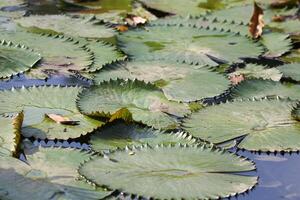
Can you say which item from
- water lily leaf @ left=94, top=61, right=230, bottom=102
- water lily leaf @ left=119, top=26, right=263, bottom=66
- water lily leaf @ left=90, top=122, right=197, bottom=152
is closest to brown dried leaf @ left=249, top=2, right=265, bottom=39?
water lily leaf @ left=119, top=26, right=263, bottom=66

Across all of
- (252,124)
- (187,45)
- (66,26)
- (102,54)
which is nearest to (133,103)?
(252,124)

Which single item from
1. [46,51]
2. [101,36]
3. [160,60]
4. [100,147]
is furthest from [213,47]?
[100,147]

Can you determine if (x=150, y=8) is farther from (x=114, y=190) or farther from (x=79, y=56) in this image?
(x=114, y=190)

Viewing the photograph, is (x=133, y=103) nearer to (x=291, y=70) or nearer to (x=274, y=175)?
(x=274, y=175)

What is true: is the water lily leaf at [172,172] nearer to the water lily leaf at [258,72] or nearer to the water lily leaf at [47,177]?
the water lily leaf at [47,177]

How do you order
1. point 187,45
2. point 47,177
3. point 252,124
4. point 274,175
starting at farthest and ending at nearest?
point 187,45, point 252,124, point 274,175, point 47,177

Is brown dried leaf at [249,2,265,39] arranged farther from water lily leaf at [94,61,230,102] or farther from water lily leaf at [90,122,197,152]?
water lily leaf at [90,122,197,152]
